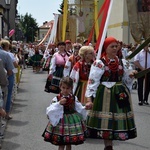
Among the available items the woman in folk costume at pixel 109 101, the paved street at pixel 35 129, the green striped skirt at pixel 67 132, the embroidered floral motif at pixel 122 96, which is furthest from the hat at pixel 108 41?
the paved street at pixel 35 129

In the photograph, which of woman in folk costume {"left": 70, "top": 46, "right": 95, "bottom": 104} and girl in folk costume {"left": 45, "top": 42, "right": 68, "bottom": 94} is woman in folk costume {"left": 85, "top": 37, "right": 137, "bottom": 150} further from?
girl in folk costume {"left": 45, "top": 42, "right": 68, "bottom": 94}

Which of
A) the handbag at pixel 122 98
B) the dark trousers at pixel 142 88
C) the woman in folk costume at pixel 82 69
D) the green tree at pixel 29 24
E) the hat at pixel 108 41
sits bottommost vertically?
the dark trousers at pixel 142 88

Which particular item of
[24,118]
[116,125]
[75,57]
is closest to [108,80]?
[116,125]

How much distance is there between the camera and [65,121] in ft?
17.2

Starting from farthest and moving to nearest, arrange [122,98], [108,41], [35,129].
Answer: [35,129] → [108,41] → [122,98]

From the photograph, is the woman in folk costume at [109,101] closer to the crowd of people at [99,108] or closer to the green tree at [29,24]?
the crowd of people at [99,108]

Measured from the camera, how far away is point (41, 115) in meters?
9.33

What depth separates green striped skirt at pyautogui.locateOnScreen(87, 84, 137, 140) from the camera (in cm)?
547

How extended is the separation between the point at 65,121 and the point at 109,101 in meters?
0.66

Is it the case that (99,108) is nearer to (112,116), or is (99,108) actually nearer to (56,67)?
(112,116)

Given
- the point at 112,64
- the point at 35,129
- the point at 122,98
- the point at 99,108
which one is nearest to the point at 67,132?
the point at 99,108

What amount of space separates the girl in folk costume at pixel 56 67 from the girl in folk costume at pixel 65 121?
169 inches

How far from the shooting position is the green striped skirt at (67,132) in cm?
522

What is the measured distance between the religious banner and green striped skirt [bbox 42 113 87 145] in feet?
4.44
